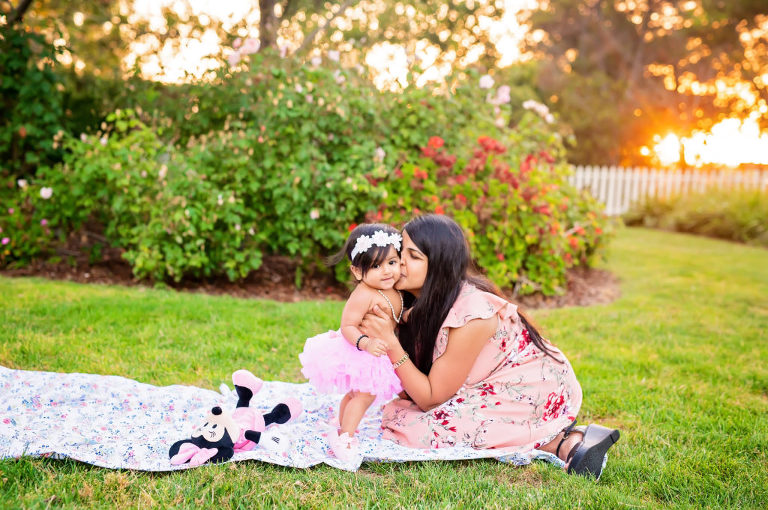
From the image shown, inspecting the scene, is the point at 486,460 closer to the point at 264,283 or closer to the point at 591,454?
the point at 591,454

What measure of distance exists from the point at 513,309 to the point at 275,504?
46.3 inches

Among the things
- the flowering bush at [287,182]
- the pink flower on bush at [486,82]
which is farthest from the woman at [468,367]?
the pink flower on bush at [486,82]

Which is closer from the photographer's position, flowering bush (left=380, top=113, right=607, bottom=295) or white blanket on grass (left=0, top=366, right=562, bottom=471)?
white blanket on grass (left=0, top=366, right=562, bottom=471)

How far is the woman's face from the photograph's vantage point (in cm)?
256

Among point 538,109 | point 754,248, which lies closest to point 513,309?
point 538,109

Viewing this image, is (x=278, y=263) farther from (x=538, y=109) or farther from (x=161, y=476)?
(x=161, y=476)

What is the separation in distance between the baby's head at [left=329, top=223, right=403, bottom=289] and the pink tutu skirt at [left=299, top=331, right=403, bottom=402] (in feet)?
0.95

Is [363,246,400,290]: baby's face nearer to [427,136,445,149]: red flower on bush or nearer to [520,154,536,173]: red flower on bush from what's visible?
[427,136,445,149]: red flower on bush

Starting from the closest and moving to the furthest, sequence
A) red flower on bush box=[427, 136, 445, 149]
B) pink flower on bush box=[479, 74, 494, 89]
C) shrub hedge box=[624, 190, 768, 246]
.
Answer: red flower on bush box=[427, 136, 445, 149], pink flower on bush box=[479, 74, 494, 89], shrub hedge box=[624, 190, 768, 246]

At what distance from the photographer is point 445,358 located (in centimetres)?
255

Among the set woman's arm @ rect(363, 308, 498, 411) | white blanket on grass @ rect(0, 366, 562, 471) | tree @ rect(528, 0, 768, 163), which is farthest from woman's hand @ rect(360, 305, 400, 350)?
tree @ rect(528, 0, 768, 163)

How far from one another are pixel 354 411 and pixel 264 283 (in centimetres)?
321

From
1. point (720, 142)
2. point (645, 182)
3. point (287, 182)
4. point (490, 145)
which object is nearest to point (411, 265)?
point (287, 182)

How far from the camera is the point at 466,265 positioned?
2.62m
